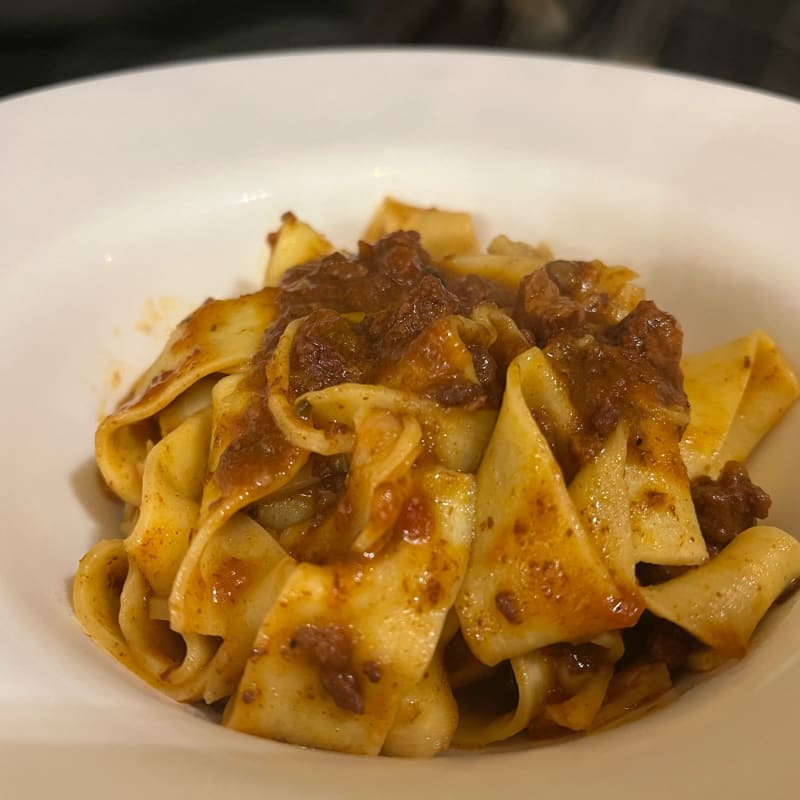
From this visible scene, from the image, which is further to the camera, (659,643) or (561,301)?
(561,301)

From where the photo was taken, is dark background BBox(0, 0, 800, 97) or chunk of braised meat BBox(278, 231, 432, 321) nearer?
chunk of braised meat BBox(278, 231, 432, 321)

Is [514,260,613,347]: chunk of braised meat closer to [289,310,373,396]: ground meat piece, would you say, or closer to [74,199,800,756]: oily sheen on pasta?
[74,199,800,756]: oily sheen on pasta

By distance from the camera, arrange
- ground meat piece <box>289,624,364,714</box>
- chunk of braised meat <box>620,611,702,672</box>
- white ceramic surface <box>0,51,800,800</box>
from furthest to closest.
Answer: white ceramic surface <box>0,51,800,800</box>, chunk of braised meat <box>620,611,702,672</box>, ground meat piece <box>289,624,364,714</box>

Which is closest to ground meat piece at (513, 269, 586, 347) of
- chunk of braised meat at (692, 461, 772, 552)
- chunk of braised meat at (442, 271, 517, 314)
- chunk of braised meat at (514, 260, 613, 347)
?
chunk of braised meat at (514, 260, 613, 347)

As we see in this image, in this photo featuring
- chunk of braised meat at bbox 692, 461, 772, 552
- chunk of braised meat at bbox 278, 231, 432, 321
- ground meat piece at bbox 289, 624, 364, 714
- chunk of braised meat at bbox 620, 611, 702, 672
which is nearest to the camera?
ground meat piece at bbox 289, 624, 364, 714

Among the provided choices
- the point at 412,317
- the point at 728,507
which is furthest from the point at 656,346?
the point at 412,317

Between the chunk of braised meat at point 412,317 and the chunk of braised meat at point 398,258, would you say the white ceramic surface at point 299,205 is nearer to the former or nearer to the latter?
the chunk of braised meat at point 398,258

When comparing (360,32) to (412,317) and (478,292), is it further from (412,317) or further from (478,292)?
(412,317)
